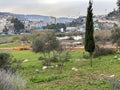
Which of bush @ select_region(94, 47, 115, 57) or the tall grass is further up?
the tall grass

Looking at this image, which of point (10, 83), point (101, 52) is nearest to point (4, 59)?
point (10, 83)

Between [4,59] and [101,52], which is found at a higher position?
[4,59]

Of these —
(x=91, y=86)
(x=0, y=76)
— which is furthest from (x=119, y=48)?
(x=0, y=76)

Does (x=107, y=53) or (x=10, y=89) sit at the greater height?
(x=10, y=89)

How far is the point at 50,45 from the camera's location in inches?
1940

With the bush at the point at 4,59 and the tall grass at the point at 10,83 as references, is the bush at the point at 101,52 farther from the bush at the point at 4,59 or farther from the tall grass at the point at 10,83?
the tall grass at the point at 10,83

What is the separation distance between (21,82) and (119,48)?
5759 centimetres

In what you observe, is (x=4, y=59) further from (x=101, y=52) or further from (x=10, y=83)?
(x=101, y=52)

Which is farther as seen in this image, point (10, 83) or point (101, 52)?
point (101, 52)

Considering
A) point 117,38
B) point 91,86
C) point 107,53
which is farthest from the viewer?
point 117,38

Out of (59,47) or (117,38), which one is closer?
(59,47)

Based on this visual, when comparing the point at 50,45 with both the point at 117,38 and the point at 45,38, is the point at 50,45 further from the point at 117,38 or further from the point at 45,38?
the point at 117,38

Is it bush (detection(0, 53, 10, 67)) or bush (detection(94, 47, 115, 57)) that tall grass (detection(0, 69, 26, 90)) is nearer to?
bush (detection(0, 53, 10, 67))

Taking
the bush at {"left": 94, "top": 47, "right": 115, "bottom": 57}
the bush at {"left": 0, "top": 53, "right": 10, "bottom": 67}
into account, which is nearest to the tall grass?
the bush at {"left": 0, "top": 53, "right": 10, "bottom": 67}
